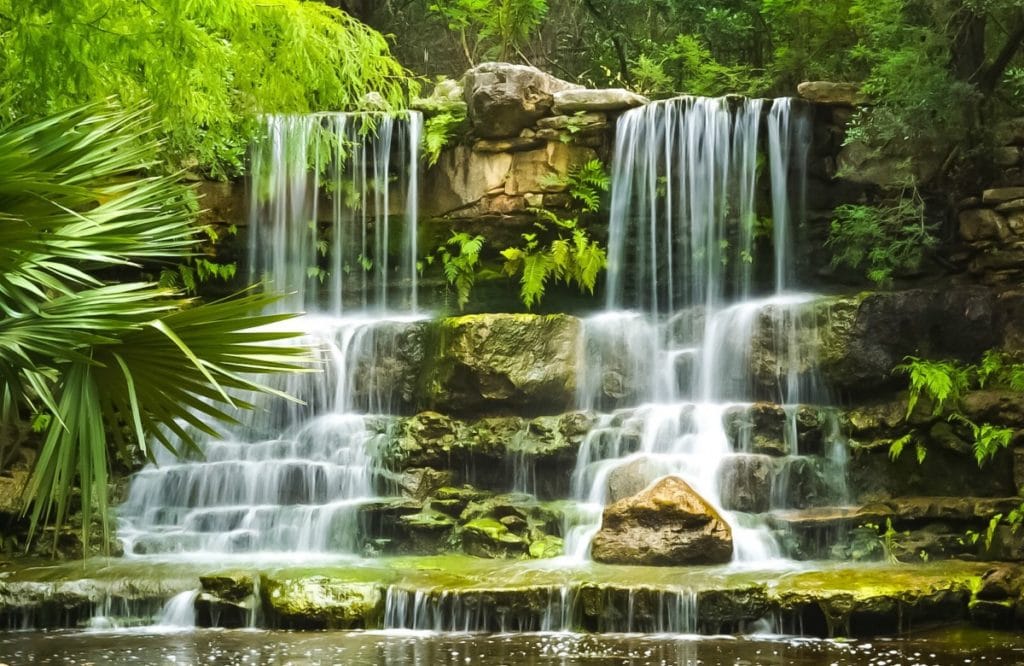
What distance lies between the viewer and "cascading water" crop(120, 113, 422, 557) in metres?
13.5

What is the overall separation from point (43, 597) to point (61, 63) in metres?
5.65

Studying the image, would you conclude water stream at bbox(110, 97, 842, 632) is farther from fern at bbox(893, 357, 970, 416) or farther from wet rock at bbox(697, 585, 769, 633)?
wet rock at bbox(697, 585, 769, 633)

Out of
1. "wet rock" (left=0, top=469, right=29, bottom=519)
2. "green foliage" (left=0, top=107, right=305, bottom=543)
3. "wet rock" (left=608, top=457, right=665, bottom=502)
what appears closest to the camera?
"green foliage" (left=0, top=107, right=305, bottom=543)

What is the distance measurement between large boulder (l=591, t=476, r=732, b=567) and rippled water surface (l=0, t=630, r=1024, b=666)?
1.64 m

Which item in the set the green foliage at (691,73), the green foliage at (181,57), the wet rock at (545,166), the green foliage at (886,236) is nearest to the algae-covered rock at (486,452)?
the wet rock at (545,166)

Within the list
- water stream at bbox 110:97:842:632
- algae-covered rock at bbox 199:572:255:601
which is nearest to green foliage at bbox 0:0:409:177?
water stream at bbox 110:97:842:632

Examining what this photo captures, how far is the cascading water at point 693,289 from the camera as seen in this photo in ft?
45.9

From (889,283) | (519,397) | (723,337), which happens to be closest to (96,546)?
(519,397)

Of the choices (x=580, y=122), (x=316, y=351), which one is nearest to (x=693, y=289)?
(x=580, y=122)

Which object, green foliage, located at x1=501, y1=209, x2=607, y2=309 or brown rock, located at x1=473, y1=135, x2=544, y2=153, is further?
brown rock, located at x1=473, y1=135, x2=544, y2=153

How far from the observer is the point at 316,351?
1542cm

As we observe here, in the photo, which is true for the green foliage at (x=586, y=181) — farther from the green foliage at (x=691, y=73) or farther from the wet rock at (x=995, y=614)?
the wet rock at (x=995, y=614)

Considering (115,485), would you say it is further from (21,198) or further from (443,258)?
(21,198)

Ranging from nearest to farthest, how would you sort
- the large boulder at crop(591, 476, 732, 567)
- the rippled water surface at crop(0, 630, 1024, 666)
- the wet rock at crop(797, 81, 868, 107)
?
1. the rippled water surface at crop(0, 630, 1024, 666)
2. the large boulder at crop(591, 476, 732, 567)
3. the wet rock at crop(797, 81, 868, 107)
